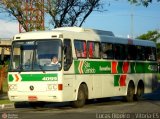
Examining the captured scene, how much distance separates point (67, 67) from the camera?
69.6 ft

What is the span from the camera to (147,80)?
28.8 metres

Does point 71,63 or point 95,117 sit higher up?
point 71,63

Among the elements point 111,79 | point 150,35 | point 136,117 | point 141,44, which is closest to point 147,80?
point 141,44

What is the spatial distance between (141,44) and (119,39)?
2593 mm

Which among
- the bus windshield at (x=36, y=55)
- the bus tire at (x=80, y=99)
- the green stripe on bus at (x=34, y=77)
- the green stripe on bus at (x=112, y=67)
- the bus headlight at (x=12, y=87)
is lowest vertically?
the bus tire at (x=80, y=99)

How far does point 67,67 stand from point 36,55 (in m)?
1.28

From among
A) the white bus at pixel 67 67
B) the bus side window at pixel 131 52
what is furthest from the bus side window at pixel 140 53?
the white bus at pixel 67 67

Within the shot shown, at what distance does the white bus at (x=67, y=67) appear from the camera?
20891 millimetres

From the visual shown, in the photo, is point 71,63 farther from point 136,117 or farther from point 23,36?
point 136,117

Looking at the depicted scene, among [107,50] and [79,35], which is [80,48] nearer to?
[79,35]

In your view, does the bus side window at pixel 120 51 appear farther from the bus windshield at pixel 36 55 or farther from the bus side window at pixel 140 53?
the bus windshield at pixel 36 55

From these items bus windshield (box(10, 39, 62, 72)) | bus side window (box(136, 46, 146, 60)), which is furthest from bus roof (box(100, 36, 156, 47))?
bus windshield (box(10, 39, 62, 72))

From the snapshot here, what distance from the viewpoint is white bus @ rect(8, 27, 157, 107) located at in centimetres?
2089

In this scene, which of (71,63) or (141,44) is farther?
(141,44)
